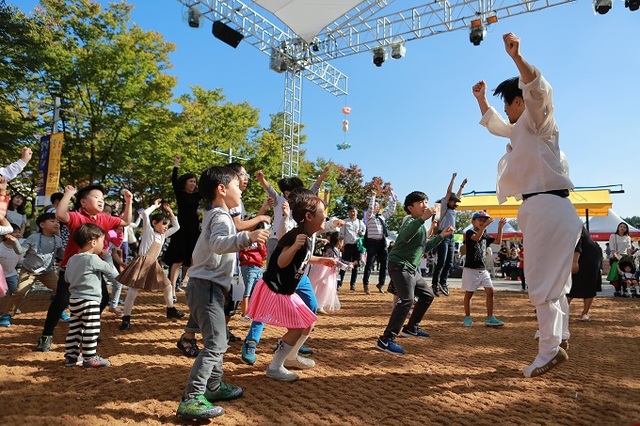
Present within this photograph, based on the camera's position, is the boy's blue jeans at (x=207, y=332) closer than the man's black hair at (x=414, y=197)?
Yes

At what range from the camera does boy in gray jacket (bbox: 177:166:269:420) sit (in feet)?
8.48

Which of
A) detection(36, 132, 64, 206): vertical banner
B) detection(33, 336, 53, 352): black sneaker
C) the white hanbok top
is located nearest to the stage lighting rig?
the white hanbok top

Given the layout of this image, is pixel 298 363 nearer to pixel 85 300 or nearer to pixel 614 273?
pixel 85 300

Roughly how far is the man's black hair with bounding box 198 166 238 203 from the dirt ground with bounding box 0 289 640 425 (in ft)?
4.66

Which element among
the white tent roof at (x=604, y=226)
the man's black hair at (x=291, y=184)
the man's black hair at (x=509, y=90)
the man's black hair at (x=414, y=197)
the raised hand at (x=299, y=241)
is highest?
the white tent roof at (x=604, y=226)

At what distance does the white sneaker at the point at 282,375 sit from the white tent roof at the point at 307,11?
38.9 ft

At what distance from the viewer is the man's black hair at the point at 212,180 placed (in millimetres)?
3012

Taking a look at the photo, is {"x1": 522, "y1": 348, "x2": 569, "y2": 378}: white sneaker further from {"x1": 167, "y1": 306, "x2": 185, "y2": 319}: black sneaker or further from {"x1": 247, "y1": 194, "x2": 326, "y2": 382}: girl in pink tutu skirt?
{"x1": 167, "y1": 306, "x2": 185, "y2": 319}: black sneaker

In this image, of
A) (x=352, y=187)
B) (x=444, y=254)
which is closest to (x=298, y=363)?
(x=444, y=254)

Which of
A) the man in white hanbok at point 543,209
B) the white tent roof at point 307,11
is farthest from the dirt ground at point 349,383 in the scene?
the white tent roof at point 307,11

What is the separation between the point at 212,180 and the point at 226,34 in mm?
14041

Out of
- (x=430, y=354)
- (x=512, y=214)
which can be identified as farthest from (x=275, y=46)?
(x=430, y=354)

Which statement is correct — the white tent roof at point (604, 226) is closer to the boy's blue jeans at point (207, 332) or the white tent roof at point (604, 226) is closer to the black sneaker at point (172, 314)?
the black sneaker at point (172, 314)

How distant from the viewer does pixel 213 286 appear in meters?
2.89
